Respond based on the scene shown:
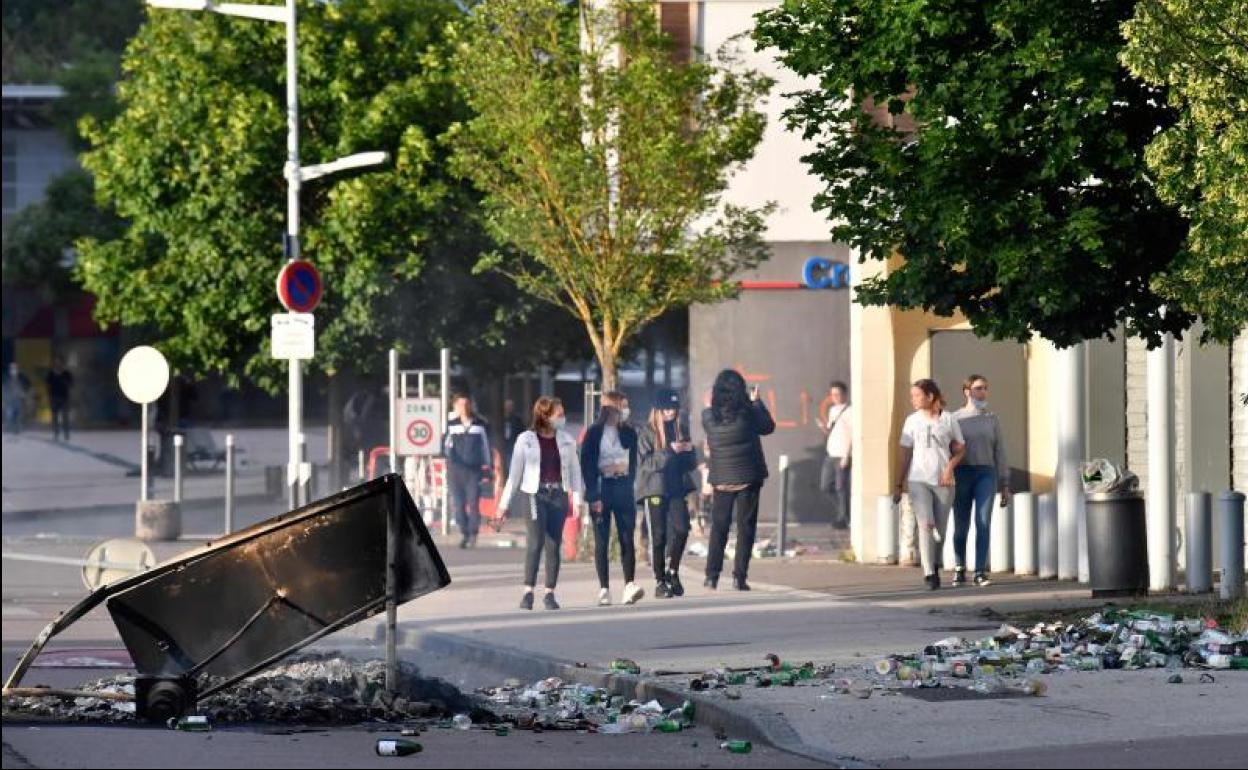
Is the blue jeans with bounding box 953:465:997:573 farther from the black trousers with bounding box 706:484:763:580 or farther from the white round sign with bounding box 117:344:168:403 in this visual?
the white round sign with bounding box 117:344:168:403

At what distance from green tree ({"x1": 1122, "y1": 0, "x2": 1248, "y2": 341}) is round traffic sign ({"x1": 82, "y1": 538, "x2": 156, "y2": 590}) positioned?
7162mm

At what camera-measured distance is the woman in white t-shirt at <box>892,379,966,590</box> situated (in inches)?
776

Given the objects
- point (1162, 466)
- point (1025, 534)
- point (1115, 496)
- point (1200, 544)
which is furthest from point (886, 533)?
point (1200, 544)

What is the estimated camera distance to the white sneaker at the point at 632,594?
18.7 m

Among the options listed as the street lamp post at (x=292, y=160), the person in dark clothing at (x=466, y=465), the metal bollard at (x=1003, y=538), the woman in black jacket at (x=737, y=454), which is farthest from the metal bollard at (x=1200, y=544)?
the street lamp post at (x=292, y=160)

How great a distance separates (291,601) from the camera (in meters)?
11.6

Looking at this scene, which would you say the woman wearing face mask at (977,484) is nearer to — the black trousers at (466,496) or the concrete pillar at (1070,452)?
the concrete pillar at (1070,452)

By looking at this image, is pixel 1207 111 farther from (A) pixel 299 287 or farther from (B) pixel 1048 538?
(A) pixel 299 287

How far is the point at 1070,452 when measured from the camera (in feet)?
69.2

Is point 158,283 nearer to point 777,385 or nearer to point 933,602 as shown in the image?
point 777,385

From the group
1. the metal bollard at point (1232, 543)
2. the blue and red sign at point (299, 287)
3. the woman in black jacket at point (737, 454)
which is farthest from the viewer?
the blue and red sign at point (299, 287)

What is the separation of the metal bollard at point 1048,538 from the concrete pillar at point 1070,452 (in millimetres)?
98

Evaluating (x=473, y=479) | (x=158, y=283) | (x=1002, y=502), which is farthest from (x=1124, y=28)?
(x=158, y=283)

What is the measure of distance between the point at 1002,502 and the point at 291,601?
10.2 metres
